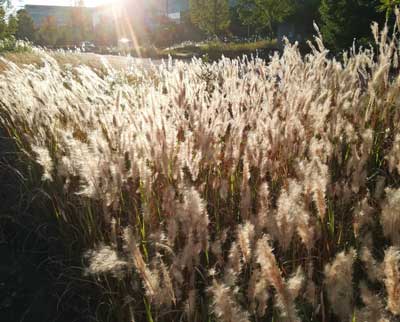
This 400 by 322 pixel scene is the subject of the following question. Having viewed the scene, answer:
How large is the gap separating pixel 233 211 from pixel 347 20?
16.1m

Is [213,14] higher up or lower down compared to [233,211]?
higher up

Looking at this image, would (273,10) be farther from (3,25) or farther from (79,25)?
(79,25)

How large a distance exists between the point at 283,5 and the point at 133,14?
42.1m

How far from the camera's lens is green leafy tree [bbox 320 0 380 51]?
15.9 metres

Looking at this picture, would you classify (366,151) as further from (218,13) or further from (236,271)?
(218,13)

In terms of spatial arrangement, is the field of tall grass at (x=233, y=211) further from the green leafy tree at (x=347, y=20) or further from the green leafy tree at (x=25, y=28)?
the green leafy tree at (x=25, y=28)

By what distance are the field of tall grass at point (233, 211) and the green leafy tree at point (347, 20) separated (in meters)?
14.2

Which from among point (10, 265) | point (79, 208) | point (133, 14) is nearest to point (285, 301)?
point (79, 208)

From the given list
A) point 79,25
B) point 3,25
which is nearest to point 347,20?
point 3,25

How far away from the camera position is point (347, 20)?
16312 millimetres

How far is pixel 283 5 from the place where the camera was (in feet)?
85.8

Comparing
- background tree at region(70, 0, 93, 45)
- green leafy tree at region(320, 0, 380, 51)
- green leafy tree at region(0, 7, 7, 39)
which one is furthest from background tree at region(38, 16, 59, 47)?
green leafy tree at region(320, 0, 380, 51)

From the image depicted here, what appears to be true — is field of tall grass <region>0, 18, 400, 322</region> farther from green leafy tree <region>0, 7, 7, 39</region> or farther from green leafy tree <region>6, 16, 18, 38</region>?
green leafy tree <region>6, 16, 18, 38</region>

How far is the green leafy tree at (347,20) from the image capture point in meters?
15.9
